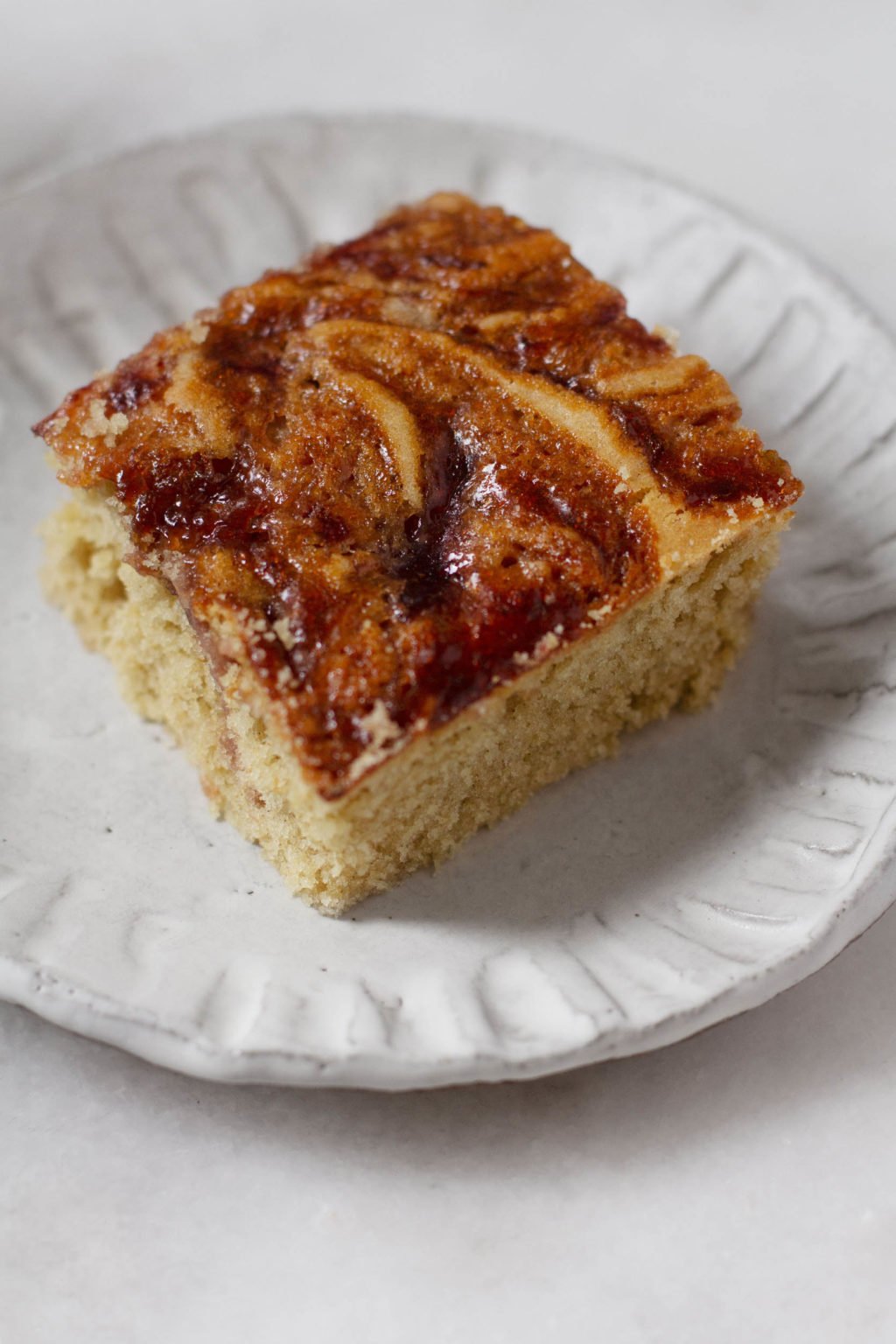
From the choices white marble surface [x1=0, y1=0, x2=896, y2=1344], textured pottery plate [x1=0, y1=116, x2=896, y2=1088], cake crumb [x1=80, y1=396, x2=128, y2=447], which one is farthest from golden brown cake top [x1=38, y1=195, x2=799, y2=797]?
white marble surface [x1=0, y1=0, x2=896, y2=1344]

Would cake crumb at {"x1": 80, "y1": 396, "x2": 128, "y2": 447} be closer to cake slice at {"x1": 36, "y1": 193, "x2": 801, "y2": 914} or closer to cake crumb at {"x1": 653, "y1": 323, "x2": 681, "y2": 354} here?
cake slice at {"x1": 36, "y1": 193, "x2": 801, "y2": 914}

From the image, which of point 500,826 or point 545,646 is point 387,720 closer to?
point 545,646

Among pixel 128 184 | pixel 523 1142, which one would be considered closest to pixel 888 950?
pixel 523 1142

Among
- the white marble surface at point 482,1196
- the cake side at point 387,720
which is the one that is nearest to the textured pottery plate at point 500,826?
the cake side at point 387,720

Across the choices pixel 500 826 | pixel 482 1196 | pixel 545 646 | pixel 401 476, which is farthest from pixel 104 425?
pixel 482 1196

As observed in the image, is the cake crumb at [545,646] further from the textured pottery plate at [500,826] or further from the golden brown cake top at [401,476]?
the textured pottery plate at [500,826]

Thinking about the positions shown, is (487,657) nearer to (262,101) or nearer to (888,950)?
(888,950)

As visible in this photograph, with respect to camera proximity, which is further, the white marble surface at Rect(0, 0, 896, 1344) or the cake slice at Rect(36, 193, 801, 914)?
the cake slice at Rect(36, 193, 801, 914)
